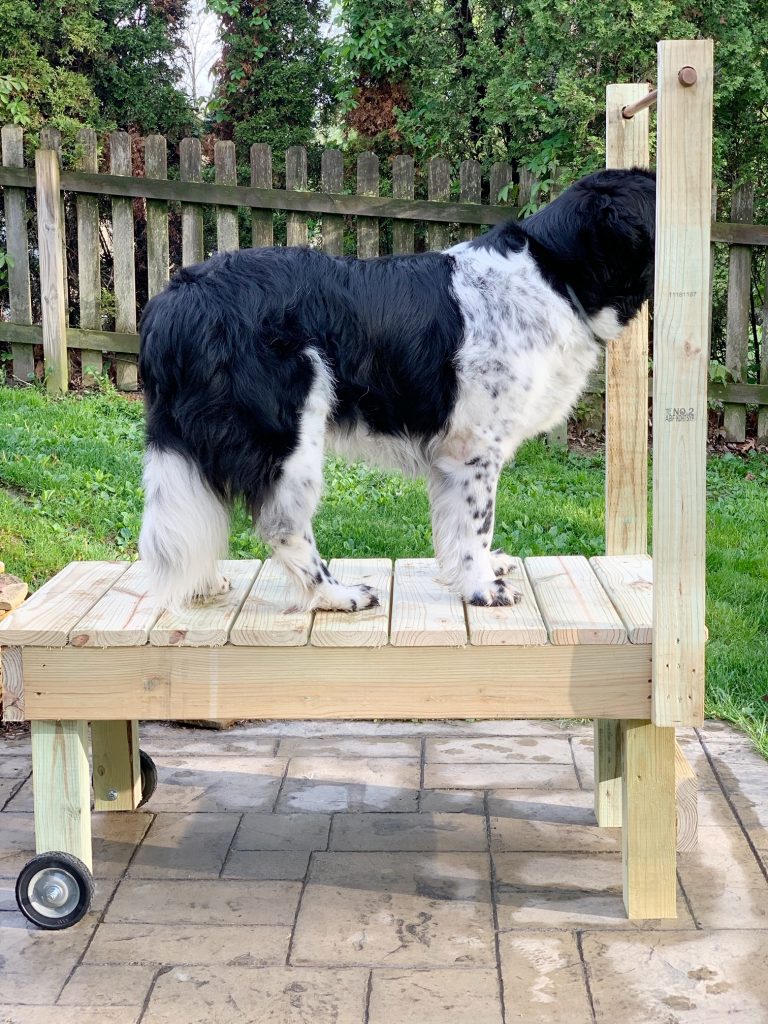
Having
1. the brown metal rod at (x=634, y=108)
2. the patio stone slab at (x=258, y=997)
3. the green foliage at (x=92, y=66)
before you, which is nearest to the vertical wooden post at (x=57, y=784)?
the patio stone slab at (x=258, y=997)

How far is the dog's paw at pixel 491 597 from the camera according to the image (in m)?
2.63

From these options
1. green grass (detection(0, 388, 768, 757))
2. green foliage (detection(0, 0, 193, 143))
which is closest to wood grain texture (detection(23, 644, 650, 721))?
green grass (detection(0, 388, 768, 757))

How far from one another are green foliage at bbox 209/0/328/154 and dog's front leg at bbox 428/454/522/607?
6307 mm

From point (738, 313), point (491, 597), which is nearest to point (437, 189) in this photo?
point (738, 313)

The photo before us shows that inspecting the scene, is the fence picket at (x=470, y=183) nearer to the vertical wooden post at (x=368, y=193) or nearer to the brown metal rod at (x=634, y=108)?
the vertical wooden post at (x=368, y=193)

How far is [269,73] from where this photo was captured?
27.4 ft

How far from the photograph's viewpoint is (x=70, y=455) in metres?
5.21

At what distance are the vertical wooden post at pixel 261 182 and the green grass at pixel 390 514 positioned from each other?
1.35 metres

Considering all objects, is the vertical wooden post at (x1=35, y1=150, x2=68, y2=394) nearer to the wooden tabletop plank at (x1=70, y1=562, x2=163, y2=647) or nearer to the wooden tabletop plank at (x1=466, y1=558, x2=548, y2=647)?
the wooden tabletop plank at (x1=70, y1=562, x2=163, y2=647)

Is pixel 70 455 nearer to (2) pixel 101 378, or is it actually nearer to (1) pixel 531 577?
(2) pixel 101 378

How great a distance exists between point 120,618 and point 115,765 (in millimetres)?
677

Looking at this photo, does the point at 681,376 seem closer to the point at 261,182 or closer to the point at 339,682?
the point at 339,682

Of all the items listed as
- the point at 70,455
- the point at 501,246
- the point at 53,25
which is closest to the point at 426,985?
the point at 501,246

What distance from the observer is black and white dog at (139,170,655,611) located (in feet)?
7.91
